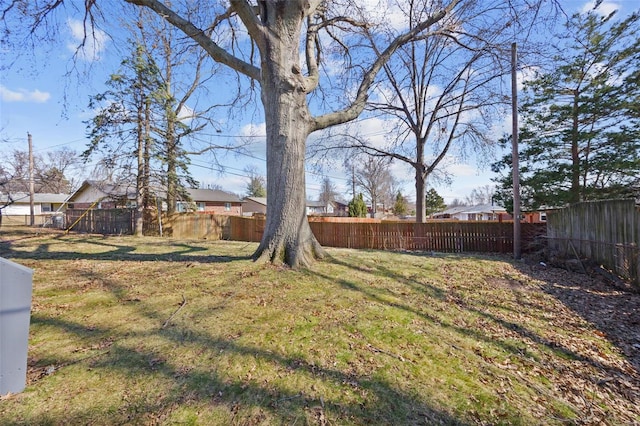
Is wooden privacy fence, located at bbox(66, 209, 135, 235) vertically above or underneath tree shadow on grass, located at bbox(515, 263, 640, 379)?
above

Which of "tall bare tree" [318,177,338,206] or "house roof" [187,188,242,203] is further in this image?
"tall bare tree" [318,177,338,206]

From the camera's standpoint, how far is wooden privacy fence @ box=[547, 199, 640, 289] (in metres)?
6.24

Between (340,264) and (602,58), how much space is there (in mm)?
14233

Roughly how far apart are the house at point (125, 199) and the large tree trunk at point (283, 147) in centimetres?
1322

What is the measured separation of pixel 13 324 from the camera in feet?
7.02

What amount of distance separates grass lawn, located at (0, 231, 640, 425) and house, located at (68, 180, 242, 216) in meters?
12.3

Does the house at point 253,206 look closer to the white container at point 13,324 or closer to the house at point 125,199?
the house at point 125,199

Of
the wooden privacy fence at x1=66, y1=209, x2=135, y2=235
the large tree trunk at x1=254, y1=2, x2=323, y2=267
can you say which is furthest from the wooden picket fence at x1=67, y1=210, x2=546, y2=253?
the large tree trunk at x1=254, y1=2, x2=323, y2=267

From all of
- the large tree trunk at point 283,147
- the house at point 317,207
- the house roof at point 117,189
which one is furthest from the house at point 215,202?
the large tree trunk at point 283,147

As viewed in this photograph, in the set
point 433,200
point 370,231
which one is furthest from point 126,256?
point 433,200

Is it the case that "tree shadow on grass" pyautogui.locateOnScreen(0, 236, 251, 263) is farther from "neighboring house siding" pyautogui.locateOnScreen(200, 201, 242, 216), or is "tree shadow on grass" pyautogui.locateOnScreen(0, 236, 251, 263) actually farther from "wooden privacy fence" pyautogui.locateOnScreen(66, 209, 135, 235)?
"neighboring house siding" pyautogui.locateOnScreen(200, 201, 242, 216)

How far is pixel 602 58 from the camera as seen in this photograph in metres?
11.6

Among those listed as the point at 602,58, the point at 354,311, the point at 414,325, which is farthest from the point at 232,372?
the point at 602,58

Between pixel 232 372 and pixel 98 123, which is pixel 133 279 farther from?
pixel 98 123
